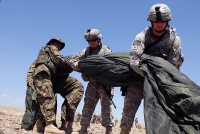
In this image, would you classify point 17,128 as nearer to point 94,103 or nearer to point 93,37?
point 94,103

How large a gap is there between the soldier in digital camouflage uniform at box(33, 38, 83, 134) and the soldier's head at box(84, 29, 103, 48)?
21.2 inches

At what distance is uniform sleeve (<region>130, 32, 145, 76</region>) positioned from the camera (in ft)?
17.8

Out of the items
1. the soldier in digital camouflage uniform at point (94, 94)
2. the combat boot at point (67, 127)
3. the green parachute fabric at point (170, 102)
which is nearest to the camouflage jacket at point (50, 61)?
the soldier in digital camouflage uniform at point (94, 94)

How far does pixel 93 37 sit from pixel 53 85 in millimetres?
1287

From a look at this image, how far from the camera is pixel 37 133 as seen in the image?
728cm

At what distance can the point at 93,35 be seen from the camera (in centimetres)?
763

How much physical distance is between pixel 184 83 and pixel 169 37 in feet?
3.53

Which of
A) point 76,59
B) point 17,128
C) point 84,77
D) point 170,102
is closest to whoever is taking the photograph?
point 170,102

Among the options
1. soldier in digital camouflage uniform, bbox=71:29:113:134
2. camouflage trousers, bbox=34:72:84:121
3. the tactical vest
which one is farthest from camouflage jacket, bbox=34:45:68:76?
the tactical vest

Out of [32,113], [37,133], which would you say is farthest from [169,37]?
[32,113]

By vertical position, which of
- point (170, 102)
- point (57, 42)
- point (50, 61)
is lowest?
point (170, 102)

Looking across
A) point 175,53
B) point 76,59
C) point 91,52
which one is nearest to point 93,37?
point 91,52

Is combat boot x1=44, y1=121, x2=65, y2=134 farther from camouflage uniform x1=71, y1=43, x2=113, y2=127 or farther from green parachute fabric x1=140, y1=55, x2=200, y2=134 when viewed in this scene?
green parachute fabric x1=140, y1=55, x2=200, y2=134

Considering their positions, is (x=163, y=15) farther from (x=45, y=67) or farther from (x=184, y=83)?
(x=45, y=67)
